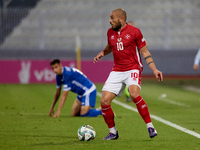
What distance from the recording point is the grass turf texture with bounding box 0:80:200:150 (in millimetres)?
5539

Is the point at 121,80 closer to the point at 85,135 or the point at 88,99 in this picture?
the point at 85,135

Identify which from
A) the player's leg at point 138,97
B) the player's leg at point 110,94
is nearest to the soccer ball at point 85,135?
the player's leg at point 110,94

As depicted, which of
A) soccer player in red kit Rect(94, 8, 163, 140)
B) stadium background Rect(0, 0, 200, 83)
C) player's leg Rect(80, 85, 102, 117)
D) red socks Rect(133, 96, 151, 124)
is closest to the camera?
red socks Rect(133, 96, 151, 124)

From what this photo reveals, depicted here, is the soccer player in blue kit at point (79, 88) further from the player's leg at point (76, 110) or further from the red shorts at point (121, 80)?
the red shorts at point (121, 80)

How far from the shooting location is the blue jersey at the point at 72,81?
28.5 feet

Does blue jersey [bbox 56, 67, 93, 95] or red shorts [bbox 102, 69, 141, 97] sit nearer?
red shorts [bbox 102, 69, 141, 97]

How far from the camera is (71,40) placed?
20297 mm

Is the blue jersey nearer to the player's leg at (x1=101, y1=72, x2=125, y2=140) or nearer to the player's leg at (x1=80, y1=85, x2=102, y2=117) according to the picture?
the player's leg at (x1=80, y1=85, x2=102, y2=117)

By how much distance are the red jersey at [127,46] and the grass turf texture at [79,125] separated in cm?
110

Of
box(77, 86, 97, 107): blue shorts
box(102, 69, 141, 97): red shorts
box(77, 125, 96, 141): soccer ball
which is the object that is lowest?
box(77, 86, 97, 107): blue shorts

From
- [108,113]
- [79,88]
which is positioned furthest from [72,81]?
[108,113]

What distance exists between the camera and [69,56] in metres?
19.9

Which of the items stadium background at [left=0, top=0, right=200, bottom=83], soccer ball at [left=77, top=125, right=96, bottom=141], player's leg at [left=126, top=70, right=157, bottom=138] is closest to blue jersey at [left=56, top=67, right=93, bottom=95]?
soccer ball at [left=77, top=125, right=96, bottom=141]

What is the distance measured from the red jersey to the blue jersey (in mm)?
2864
